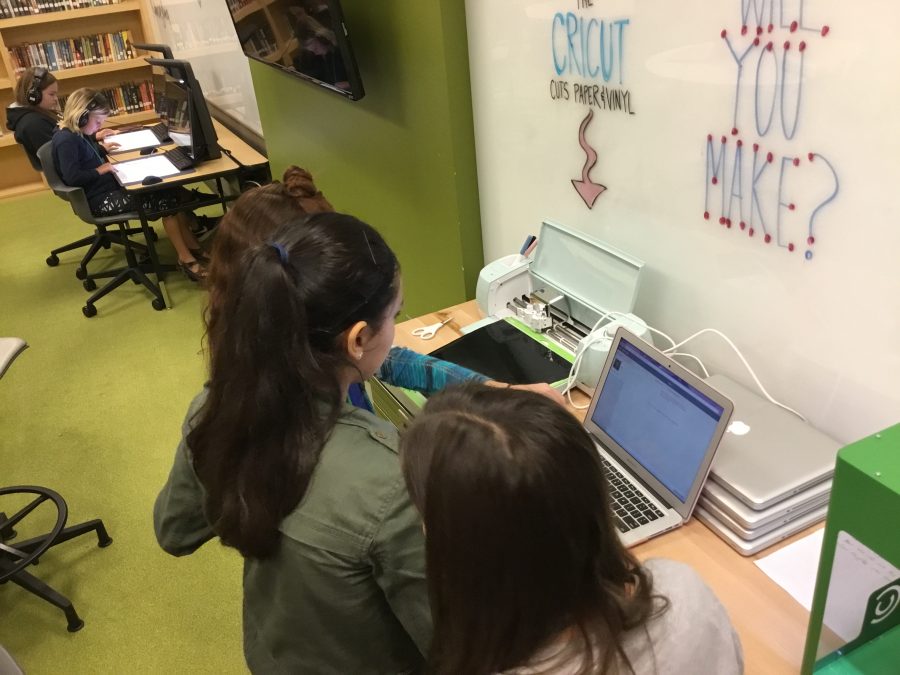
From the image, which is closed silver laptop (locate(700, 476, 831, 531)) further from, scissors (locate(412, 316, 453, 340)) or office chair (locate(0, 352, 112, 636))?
office chair (locate(0, 352, 112, 636))

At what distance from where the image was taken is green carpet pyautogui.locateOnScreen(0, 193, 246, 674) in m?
1.96

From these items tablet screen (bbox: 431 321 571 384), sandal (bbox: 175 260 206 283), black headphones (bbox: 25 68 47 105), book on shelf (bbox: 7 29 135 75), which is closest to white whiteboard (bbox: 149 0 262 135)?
book on shelf (bbox: 7 29 135 75)

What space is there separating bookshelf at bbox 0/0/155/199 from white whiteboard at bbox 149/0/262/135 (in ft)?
1.27

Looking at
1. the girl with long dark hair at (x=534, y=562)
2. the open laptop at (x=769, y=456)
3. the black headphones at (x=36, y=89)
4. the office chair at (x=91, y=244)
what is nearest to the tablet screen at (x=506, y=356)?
the open laptop at (x=769, y=456)

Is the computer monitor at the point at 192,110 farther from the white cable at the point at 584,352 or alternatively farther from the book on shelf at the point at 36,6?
the white cable at the point at 584,352

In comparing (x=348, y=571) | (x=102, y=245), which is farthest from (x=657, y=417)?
(x=102, y=245)

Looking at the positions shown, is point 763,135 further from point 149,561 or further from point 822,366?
point 149,561

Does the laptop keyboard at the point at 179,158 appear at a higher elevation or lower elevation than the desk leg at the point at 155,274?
higher

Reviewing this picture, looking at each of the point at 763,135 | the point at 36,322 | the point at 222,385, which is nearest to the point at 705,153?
the point at 763,135

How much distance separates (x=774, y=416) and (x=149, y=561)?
188 centimetres

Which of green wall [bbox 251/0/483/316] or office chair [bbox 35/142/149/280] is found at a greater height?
green wall [bbox 251/0/483/316]

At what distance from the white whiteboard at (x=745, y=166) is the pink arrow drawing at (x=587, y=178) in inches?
0.4

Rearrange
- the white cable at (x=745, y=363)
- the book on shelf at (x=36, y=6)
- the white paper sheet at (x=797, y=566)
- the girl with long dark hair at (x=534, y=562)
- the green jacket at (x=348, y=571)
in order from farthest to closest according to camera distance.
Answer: the book on shelf at (x=36, y=6), the white cable at (x=745, y=363), the white paper sheet at (x=797, y=566), the green jacket at (x=348, y=571), the girl with long dark hair at (x=534, y=562)

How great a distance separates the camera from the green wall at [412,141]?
1905 mm
